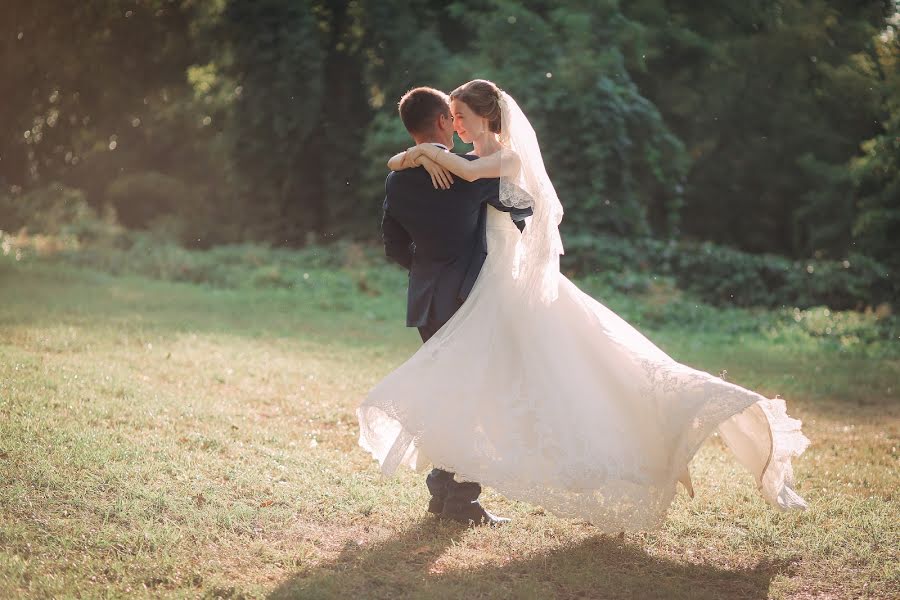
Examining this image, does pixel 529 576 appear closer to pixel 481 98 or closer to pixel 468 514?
pixel 468 514

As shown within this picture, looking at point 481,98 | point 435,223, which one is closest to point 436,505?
point 435,223

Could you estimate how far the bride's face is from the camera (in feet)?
15.0

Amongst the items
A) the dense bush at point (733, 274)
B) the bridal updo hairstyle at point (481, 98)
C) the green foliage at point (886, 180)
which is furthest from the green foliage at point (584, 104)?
the bridal updo hairstyle at point (481, 98)

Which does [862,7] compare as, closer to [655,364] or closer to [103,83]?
[103,83]

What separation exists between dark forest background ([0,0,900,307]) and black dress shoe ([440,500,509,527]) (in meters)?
11.7

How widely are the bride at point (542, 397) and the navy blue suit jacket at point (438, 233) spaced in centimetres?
8

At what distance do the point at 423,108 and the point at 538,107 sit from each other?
14063 mm

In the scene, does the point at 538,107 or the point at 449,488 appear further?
the point at 538,107

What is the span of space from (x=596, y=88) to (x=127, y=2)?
13399mm

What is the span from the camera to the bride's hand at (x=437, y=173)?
4473 millimetres

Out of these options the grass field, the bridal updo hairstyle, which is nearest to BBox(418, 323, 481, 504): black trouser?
the grass field

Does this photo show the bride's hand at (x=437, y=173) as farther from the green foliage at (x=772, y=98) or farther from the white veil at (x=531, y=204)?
the green foliage at (x=772, y=98)

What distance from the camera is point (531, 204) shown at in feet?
15.0

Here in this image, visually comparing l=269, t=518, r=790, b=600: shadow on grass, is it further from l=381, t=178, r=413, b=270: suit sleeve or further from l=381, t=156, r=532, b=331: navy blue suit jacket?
l=381, t=178, r=413, b=270: suit sleeve
